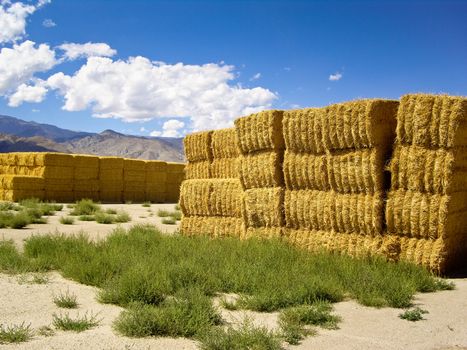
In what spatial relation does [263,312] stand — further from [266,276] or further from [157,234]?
[157,234]

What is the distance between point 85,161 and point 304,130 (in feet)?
67.7

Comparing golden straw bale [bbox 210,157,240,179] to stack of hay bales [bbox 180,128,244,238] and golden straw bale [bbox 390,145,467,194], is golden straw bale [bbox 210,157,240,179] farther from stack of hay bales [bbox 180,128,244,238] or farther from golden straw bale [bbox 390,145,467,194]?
golden straw bale [bbox 390,145,467,194]

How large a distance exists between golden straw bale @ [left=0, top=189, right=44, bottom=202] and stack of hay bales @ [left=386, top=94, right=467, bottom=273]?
21737 mm

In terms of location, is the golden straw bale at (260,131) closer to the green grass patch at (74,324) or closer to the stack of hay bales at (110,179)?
the green grass patch at (74,324)

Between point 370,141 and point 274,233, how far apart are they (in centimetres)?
324

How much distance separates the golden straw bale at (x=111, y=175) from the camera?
29.8 metres

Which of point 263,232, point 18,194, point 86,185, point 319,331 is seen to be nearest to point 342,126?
point 263,232

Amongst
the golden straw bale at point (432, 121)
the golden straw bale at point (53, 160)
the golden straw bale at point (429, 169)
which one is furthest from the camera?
the golden straw bale at point (53, 160)

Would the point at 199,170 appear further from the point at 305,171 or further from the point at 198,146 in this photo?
the point at 305,171

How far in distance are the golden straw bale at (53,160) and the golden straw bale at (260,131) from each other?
58.1 ft

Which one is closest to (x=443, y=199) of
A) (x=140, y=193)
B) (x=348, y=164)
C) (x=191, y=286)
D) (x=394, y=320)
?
(x=348, y=164)

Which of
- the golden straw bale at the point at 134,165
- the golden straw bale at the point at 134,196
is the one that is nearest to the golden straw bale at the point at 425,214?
the golden straw bale at the point at 134,165

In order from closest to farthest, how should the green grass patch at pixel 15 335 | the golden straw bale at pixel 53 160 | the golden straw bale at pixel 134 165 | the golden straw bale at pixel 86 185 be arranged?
the green grass patch at pixel 15 335 < the golden straw bale at pixel 53 160 < the golden straw bale at pixel 86 185 < the golden straw bale at pixel 134 165

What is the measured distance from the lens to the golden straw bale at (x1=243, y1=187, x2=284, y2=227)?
11367 mm
